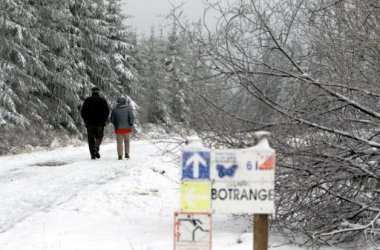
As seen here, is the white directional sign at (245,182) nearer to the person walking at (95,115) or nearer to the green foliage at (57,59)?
the person walking at (95,115)

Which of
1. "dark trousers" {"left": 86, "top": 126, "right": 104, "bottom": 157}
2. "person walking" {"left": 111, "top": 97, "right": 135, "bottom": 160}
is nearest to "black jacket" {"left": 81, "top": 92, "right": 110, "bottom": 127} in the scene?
"dark trousers" {"left": 86, "top": 126, "right": 104, "bottom": 157}

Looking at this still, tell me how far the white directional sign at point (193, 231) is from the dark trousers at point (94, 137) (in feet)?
39.4

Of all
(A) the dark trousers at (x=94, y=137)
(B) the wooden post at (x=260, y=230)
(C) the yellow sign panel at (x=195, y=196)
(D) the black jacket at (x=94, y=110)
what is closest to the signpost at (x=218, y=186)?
(C) the yellow sign panel at (x=195, y=196)

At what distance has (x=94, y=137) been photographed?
15.9 m

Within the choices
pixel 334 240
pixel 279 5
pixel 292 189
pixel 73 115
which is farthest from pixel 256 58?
pixel 73 115

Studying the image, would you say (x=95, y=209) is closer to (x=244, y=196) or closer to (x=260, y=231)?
(x=260, y=231)

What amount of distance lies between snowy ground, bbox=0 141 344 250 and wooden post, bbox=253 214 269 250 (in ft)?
7.35

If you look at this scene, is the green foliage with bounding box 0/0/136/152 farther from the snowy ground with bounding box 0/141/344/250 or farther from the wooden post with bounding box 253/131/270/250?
the wooden post with bounding box 253/131/270/250

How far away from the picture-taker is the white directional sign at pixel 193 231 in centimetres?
399

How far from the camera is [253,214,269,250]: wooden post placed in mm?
4105

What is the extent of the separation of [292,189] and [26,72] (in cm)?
2072

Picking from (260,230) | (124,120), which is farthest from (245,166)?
(124,120)

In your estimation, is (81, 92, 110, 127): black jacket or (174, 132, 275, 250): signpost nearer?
(174, 132, 275, 250): signpost

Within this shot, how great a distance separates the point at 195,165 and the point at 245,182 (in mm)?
360
